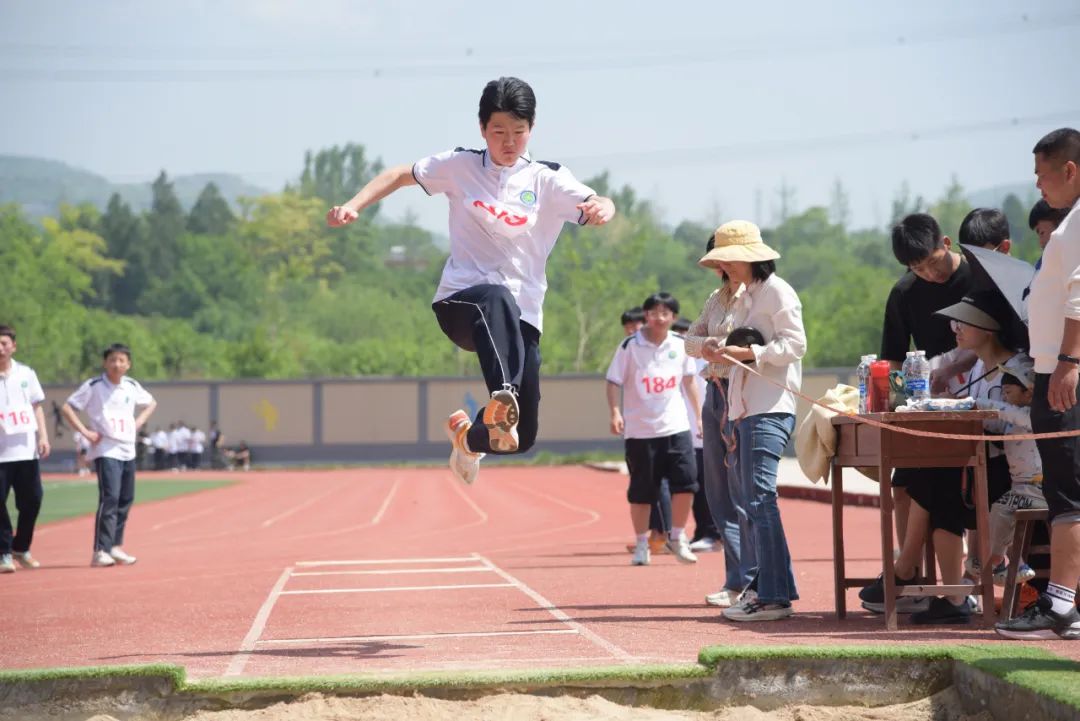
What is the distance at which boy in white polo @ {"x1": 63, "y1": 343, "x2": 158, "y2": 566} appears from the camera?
1344cm

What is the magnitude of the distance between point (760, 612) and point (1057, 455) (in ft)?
6.57

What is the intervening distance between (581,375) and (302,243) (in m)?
105

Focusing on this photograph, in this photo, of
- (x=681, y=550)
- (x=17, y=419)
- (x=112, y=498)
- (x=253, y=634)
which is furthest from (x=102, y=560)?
(x=253, y=634)

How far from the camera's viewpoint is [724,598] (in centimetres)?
868

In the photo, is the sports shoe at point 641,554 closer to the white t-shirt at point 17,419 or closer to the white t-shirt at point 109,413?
the white t-shirt at point 109,413

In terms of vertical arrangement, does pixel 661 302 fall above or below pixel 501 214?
below

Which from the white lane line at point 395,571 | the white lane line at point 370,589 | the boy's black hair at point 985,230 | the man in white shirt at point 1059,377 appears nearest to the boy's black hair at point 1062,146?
the man in white shirt at point 1059,377

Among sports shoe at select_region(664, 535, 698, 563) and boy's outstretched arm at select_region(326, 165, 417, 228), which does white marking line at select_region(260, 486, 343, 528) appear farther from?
boy's outstretched arm at select_region(326, 165, 417, 228)

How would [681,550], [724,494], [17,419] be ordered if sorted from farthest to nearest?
1. [17,419]
2. [681,550]
3. [724,494]

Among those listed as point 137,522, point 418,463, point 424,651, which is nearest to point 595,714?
point 424,651

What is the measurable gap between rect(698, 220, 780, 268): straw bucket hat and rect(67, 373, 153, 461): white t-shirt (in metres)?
7.24

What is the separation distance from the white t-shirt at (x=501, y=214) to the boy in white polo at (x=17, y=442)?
683 cm

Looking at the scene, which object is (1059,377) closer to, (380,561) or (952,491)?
(952,491)

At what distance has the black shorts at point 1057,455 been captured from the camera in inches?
251
